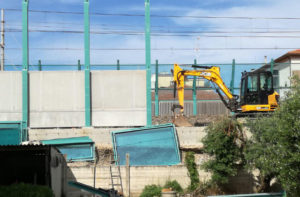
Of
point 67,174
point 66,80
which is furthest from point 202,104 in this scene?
point 67,174

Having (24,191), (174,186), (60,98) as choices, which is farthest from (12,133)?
(24,191)

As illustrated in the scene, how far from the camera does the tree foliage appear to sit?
58.4 ft

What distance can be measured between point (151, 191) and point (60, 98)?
25.5ft

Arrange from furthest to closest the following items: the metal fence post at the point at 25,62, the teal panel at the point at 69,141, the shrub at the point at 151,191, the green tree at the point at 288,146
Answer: the metal fence post at the point at 25,62
the teal panel at the point at 69,141
the shrub at the point at 151,191
the green tree at the point at 288,146

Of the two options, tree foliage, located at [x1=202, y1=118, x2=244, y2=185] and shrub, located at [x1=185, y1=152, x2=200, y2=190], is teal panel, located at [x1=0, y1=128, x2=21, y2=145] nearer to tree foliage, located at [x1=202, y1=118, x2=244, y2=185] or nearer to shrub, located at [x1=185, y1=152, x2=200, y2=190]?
shrub, located at [x1=185, y1=152, x2=200, y2=190]

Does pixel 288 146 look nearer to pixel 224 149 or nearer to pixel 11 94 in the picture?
pixel 224 149

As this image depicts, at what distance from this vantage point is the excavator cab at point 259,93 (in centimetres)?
2380

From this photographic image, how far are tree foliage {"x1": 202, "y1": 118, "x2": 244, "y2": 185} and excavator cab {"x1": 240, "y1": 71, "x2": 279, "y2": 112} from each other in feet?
19.7

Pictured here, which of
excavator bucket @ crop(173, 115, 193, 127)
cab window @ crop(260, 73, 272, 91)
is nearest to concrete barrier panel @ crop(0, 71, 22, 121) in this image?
excavator bucket @ crop(173, 115, 193, 127)

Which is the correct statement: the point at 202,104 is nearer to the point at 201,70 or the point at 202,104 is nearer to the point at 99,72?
the point at 201,70

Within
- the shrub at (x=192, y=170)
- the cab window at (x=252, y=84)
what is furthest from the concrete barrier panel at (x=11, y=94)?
the cab window at (x=252, y=84)

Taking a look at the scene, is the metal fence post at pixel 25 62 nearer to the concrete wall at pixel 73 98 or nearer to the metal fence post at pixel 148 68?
the concrete wall at pixel 73 98

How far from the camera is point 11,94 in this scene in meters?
22.8

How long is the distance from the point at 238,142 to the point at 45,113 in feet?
34.1
